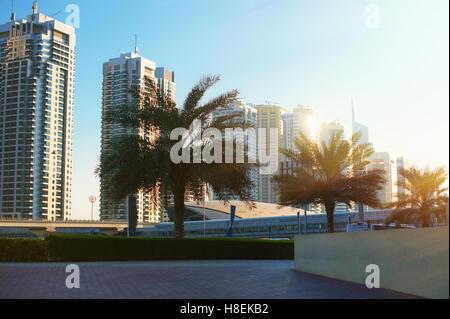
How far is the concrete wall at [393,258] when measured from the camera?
21.6 feet

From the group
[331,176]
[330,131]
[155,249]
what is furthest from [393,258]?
[330,131]

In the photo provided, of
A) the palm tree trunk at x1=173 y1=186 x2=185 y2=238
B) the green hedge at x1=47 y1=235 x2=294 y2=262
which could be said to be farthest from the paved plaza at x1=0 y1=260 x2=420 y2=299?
the palm tree trunk at x1=173 y1=186 x2=185 y2=238

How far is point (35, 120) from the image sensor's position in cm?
11906

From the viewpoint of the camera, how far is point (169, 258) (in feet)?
62.2

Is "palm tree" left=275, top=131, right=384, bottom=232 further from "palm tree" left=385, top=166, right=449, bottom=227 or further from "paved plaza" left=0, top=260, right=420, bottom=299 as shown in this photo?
"paved plaza" left=0, top=260, right=420, bottom=299

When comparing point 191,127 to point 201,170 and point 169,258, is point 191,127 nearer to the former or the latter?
point 201,170

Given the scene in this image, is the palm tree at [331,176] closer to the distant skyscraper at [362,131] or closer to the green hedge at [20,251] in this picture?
the distant skyscraper at [362,131]

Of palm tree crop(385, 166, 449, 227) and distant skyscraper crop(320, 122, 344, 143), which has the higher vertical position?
distant skyscraper crop(320, 122, 344, 143)

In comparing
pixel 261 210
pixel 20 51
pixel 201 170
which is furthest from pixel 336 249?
pixel 20 51

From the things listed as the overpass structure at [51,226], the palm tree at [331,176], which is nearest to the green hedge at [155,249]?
the palm tree at [331,176]

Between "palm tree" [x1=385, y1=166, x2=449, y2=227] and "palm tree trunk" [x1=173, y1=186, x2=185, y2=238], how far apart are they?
11992mm

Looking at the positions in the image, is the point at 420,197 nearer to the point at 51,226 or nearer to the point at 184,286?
the point at 184,286

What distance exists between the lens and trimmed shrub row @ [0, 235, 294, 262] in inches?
662

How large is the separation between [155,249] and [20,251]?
16.2ft
